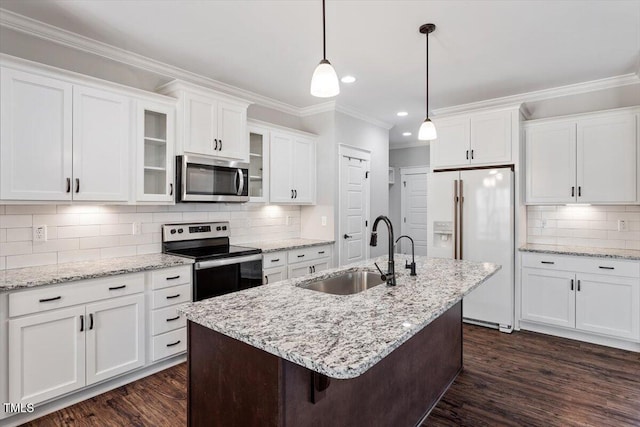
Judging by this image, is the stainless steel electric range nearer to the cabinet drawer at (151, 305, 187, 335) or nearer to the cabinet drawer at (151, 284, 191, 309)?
the cabinet drawer at (151, 284, 191, 309)

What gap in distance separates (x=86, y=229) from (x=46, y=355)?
1.02 metres

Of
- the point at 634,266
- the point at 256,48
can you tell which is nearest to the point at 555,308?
the point at 634,266

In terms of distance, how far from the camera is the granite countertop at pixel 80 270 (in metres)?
2.22

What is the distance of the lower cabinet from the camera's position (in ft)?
11.0

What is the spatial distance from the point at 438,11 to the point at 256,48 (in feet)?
4.83

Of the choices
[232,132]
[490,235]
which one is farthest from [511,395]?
[232,132]

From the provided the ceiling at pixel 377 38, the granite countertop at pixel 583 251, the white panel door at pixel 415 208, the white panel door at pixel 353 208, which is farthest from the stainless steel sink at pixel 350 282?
the white panel door at pixel 415 208

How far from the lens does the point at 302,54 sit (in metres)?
3.16

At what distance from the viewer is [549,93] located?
4.02 m

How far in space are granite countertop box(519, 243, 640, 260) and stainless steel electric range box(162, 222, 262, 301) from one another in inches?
114

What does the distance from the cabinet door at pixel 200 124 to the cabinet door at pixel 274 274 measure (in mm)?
1324

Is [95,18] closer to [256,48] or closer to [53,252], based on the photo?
[256,48]

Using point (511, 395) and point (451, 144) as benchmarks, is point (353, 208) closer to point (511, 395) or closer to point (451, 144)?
point (451, 144)

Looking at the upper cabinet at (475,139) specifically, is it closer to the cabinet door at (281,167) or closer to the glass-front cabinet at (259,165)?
the cabinet door at (281,167)
